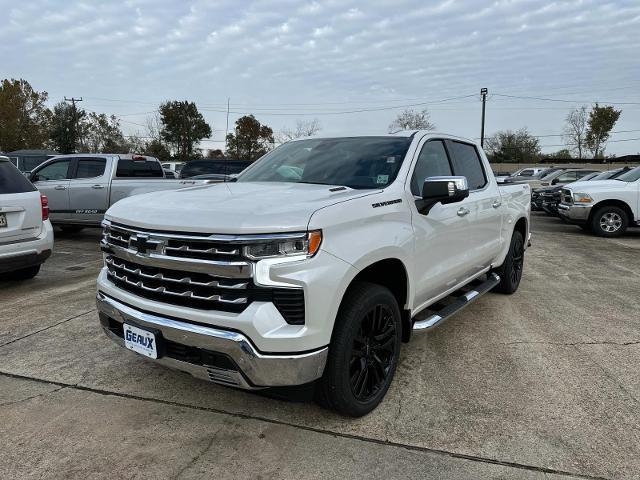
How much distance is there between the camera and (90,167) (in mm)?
10055

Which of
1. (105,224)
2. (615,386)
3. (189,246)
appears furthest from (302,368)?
(615,386)

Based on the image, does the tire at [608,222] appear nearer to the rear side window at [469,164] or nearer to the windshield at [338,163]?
the rear side window at [469,164]

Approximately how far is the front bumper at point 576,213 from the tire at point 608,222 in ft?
0.59

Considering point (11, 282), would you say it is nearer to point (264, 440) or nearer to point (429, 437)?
point (264, 440)

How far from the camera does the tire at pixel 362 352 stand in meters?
2.67

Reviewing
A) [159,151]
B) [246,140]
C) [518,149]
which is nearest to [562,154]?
[518,149]

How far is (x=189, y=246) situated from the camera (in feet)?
8.29

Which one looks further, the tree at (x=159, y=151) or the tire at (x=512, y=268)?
the tree at (x=159, y=151)

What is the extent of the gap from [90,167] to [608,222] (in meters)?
11.7

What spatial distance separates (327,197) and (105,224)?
4.92 ft

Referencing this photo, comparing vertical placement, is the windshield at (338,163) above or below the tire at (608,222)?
above

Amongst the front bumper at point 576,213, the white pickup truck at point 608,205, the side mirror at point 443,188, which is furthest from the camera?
the front bumper at point 576,213

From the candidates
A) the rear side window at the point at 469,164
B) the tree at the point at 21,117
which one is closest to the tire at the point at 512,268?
the rear side window at the point at 469,164

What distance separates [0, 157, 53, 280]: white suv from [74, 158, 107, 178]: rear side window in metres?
4.30
